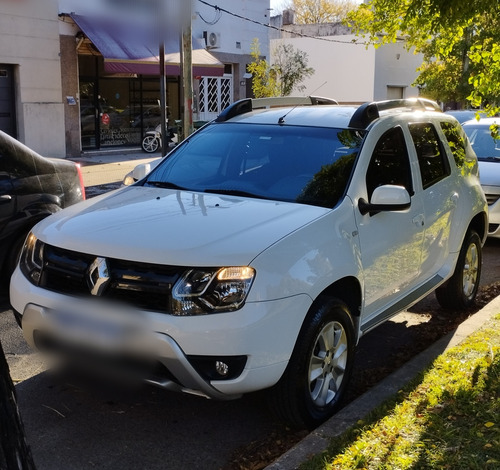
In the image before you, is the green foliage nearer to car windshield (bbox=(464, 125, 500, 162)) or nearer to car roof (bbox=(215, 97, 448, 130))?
car windshield (bbox=(464, 125, 500, 162))

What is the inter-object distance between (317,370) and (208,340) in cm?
85

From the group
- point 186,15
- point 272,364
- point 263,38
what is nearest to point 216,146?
point 272,364

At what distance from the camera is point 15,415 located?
2.56 metres

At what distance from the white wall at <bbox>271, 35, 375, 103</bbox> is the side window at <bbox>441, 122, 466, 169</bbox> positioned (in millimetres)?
32144

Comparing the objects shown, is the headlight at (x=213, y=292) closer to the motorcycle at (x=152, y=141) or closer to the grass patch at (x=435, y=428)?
the grass patch at (x=435, y=428)

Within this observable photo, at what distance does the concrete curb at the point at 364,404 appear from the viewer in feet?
11.7

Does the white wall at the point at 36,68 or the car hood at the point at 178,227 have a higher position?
the white wall at the point at 36,68

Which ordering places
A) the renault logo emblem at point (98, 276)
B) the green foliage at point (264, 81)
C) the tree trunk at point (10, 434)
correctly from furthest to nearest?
the green foliage at point (264, 81)
the renault logo emblem at point (98, 276)
the tree trunk at point (10, 434)

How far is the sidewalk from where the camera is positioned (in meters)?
15.5

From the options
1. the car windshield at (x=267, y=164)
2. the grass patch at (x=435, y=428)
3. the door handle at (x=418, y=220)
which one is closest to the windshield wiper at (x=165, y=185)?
the car windshield at (x=267, y=164)

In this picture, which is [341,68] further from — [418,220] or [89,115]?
[418,220]

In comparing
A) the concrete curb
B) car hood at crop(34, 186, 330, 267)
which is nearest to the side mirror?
car hood at crop(34, 186, 330, 267)

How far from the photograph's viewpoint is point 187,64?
13.6 meters

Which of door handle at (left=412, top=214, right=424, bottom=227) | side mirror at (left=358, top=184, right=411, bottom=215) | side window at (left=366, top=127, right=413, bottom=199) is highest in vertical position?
side window at (left=366, top=127, right=413, bottom=199)
